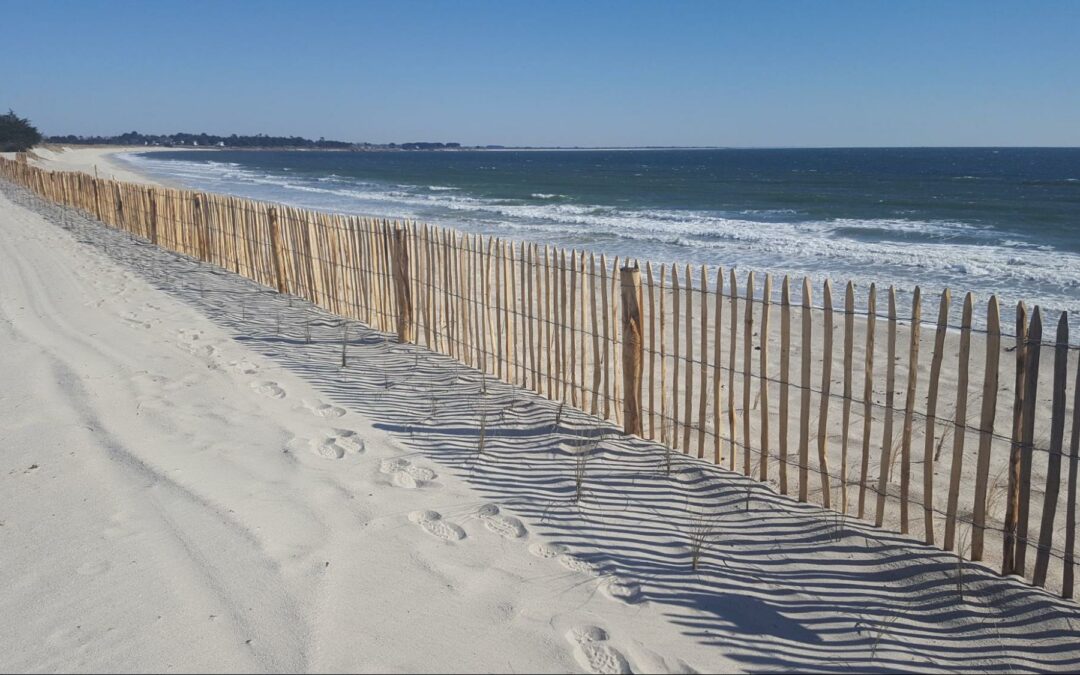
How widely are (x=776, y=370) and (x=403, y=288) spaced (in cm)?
330

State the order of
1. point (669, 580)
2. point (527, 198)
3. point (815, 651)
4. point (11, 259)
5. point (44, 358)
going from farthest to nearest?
point (527, 198) < point (11, 259) < point (44, 358) < point (669, 580) < point (815, 651)

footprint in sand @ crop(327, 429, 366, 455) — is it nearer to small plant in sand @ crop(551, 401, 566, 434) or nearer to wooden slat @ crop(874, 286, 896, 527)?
small plant in sand @ crop(551, 401, 566, 434)

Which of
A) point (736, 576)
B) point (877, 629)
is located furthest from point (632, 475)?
point (877, 629)

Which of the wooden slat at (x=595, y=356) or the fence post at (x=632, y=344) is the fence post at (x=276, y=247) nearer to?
the wooden slat at (x=595, y=356)

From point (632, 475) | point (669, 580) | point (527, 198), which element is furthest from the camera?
point (527, 198)

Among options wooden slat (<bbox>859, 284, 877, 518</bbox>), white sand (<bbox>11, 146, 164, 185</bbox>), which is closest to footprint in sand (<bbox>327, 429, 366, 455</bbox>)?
wooden slat (<bbox>859, 284, 877, 518</bbox>)

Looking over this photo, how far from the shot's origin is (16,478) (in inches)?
155

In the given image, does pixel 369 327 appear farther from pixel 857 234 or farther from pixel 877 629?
pixel 857 234

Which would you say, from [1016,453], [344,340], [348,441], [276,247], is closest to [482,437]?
[348,441]

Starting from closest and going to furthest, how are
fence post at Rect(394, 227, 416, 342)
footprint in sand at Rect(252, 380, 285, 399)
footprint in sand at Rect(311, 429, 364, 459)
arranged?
footprint in sand at Rect(311, 429, 364, 459), footprint in sand at Rect(252, 380, 285, 399), fence post at Rect(394, 227, 416, 342)

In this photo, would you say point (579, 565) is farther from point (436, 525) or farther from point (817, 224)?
point (817, 224)

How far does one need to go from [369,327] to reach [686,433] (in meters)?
4.10

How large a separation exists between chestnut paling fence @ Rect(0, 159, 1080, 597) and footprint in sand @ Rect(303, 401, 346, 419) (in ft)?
4.26

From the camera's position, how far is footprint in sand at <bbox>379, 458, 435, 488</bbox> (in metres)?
4.05
